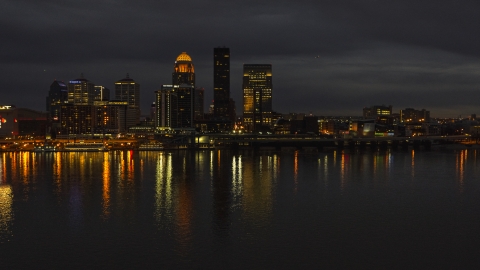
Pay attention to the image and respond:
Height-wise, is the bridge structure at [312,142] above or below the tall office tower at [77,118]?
below

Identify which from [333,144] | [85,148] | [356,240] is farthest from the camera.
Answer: [333,144]

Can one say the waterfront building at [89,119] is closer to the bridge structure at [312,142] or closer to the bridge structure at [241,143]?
the bridge structure at [241,143]

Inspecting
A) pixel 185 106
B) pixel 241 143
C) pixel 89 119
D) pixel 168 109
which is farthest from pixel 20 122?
pixel 241 143

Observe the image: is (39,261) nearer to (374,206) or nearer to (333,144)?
(374,206)

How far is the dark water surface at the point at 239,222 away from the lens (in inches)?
622

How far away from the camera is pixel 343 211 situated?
22516 millimetres

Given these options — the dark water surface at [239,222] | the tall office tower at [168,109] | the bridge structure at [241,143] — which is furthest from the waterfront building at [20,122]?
the dark water surface at [239,222]

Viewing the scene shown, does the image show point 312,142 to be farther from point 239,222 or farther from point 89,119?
point 239,222

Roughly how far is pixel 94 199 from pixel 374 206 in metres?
12.6

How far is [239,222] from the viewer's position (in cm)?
2009

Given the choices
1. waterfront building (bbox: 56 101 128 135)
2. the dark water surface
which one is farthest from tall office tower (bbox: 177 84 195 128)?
the dark water surface

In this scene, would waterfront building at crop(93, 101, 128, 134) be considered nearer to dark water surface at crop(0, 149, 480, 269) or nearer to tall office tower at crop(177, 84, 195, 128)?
tall office tower at crop(177, 84, 195, 128)

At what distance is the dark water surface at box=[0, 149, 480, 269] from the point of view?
15805 millimetres

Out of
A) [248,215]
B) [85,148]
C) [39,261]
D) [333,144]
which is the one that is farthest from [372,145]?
[39,261]
